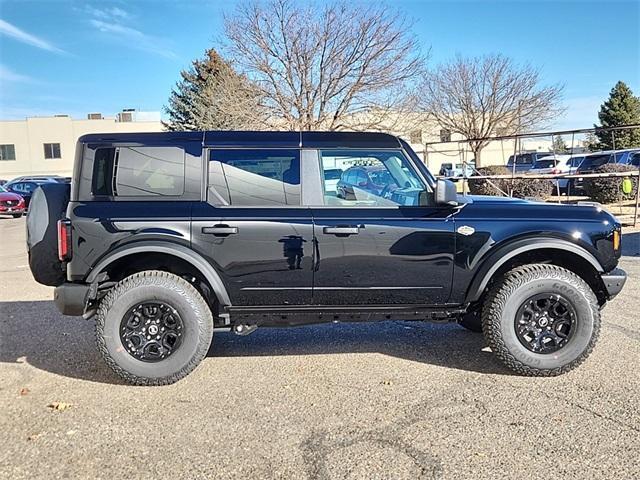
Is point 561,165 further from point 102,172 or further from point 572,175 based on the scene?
point 102,172

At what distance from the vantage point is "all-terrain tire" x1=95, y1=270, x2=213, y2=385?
4047 millimetres

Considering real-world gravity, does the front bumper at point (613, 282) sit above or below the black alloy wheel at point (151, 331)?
above

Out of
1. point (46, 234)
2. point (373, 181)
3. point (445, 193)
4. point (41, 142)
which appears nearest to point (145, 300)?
point (46, 234)

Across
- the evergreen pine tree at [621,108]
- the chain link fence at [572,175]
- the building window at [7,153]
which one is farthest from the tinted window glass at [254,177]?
the building window at [7,153]

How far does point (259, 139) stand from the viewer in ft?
14.0

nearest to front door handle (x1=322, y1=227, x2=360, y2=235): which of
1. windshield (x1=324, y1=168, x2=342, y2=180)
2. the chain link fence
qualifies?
windshield (x1=324, y1=168, x2=342, y2=180)

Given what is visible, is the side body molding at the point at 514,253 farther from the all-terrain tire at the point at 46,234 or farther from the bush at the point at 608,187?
the bush at the point at 608,187

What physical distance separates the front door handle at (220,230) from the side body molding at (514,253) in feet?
6.15

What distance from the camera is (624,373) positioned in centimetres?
416

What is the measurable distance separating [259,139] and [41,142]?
51.9 metres

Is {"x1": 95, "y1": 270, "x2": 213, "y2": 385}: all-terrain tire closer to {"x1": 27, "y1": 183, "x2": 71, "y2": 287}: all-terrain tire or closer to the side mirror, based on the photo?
{"x1": 27, "y1": 183, "x2": 71, "y2": 287}: all-terrain tire

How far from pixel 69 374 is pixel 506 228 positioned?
3.64m

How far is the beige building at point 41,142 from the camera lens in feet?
160

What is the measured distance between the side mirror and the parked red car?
68.2 feet
